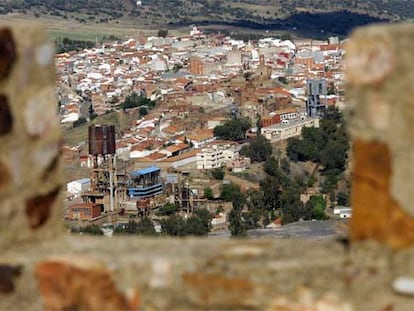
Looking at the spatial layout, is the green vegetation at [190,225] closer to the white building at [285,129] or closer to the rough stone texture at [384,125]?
the white building at [285,129]

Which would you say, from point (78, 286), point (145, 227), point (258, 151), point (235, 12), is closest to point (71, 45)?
point (235, 12)

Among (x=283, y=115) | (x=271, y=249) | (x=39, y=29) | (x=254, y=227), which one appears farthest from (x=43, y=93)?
(x=283, y=115)

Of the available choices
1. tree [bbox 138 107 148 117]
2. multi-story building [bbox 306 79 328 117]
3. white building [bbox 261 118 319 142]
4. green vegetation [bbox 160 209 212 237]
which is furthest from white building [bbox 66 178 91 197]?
tree [bbox 138 107 148 117]

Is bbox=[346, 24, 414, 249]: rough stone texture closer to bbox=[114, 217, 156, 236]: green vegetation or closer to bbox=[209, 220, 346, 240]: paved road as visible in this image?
bbox=[209, 220, 346, 240]: paved road

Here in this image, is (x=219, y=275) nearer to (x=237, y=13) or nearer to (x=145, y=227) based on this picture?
(x=145, y=227)

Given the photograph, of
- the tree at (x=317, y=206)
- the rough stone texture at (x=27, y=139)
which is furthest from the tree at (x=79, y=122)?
the rough stone texture at (x=27, y=139)

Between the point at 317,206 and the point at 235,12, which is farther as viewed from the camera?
the point at 235,12
